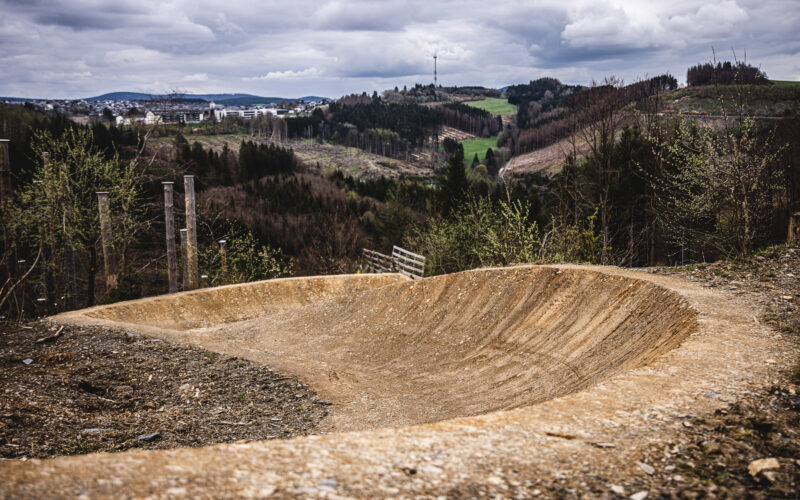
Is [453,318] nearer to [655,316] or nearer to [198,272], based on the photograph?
[655,316]

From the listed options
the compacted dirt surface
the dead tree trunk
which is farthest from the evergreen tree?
the compacted dirt surface

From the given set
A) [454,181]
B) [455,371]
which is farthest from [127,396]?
[454,181]

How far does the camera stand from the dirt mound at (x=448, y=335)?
25.5 ft

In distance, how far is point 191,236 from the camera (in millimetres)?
17391

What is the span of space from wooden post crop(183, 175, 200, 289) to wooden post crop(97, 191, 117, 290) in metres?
2.33

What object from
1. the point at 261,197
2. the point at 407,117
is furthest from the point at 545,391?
the point at 407,117

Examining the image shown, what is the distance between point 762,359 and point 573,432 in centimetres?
304

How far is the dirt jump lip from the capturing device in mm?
3436

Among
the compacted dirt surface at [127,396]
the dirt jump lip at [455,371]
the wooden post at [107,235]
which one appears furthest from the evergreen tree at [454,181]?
the compacted dirt surface at [127,396]

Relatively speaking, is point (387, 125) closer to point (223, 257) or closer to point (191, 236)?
point (223, 257)

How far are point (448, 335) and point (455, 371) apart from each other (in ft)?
5.89

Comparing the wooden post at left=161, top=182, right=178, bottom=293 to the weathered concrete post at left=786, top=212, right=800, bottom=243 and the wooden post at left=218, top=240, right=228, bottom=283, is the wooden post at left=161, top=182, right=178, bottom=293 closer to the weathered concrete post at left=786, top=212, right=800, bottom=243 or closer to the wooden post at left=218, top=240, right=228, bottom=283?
the wooden post at left=218, top=240, right=228, bottom=283

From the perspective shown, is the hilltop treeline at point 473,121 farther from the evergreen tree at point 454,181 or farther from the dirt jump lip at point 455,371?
the dirt jump lip at point 455,371

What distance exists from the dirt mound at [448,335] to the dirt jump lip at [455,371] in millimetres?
45
